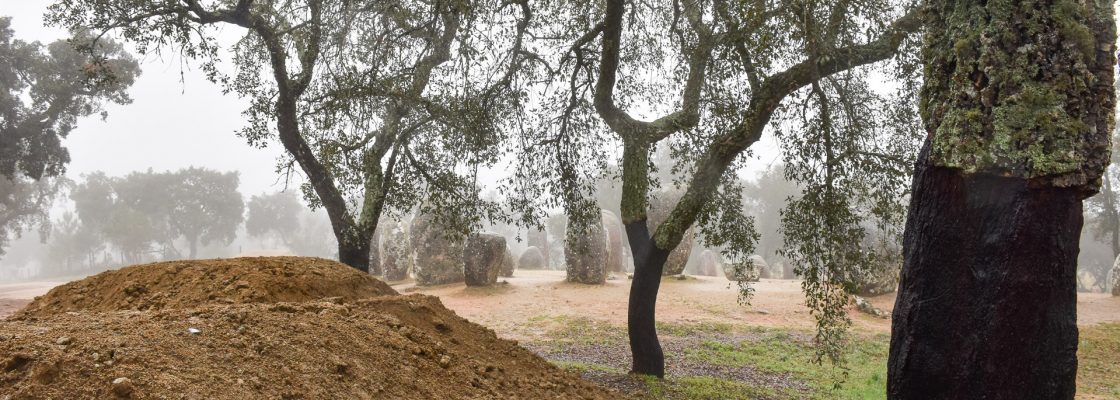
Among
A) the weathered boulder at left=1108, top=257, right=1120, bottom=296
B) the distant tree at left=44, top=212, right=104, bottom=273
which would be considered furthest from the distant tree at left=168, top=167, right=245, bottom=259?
the weathered boulder at left=1108, top=257, right=1120, bottom=296

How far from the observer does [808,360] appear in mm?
10539

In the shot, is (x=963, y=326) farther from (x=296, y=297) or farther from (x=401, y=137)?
(x=401, y=137)

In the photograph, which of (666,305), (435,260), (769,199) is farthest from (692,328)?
(769,199)

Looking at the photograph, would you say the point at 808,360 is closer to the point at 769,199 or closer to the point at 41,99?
the point at 41,99

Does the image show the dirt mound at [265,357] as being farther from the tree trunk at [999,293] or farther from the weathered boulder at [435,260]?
the weathered boulder at [435,260]

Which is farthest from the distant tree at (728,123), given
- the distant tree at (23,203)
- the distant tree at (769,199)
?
the distant tree at (769,199)

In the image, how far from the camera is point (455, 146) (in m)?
8.58

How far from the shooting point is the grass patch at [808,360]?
8.66 meters

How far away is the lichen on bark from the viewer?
10.1ft

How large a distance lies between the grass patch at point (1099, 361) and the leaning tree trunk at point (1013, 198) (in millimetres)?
6853

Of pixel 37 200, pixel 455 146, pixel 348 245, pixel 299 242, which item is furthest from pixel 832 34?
pixel 299 242

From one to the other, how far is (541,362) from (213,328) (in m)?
2.81

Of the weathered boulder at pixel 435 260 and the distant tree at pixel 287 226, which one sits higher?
the distant tree at pixel 287 226

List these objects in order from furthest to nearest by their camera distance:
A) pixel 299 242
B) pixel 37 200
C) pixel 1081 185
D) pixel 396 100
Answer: pixel 299 242 → pixel 37 200 → pixel 396 100 → pixel 1081 185
